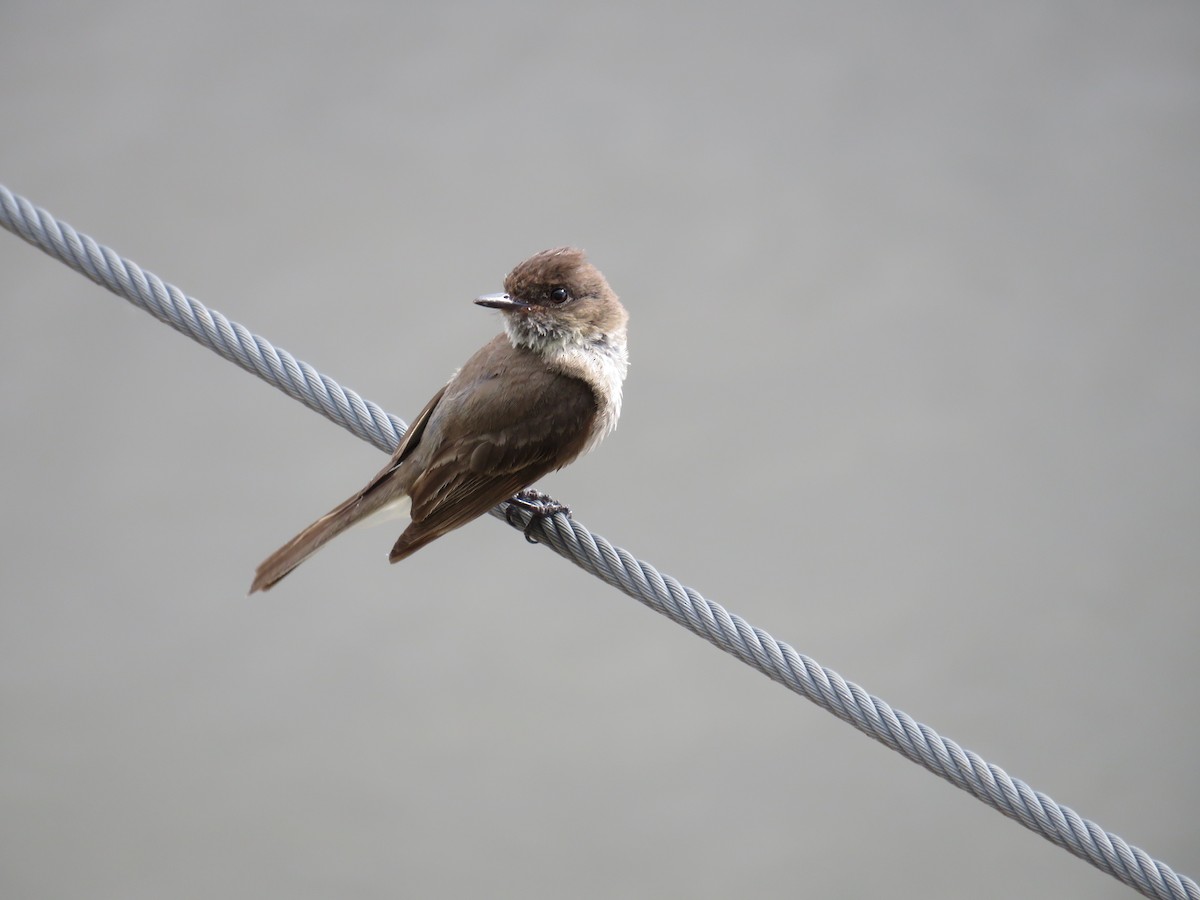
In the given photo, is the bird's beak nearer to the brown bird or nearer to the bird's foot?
the brown bird

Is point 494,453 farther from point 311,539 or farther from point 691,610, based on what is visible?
point 691,610

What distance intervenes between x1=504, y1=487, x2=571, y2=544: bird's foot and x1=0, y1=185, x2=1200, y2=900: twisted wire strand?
6 centimetres

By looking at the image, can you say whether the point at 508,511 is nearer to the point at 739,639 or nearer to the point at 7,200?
the point at 739,639

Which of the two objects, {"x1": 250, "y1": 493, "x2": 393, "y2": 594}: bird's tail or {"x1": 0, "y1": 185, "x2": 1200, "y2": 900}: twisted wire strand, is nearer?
{"x1": 0, "y1": 185, "x2": 1200, "y2": 900}: twisted wire strand

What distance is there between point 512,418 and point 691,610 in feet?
1.93

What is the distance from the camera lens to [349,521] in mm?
2242

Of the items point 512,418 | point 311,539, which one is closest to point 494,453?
point 512,418

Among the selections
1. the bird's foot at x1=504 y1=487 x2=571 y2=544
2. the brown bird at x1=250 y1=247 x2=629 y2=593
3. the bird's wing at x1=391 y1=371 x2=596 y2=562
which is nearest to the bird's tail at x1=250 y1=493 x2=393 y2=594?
the brown bird at x1=250 y1=247 x2=629 y2=593

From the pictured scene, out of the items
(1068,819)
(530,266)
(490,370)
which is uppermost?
(530,266)

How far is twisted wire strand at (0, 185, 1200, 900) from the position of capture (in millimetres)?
1780

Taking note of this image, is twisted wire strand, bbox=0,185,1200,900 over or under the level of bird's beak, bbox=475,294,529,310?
under

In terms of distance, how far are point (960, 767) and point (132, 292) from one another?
5.04 ft

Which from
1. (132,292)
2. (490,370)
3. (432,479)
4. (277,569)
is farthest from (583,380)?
(132,292)

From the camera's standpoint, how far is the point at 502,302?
233cm
